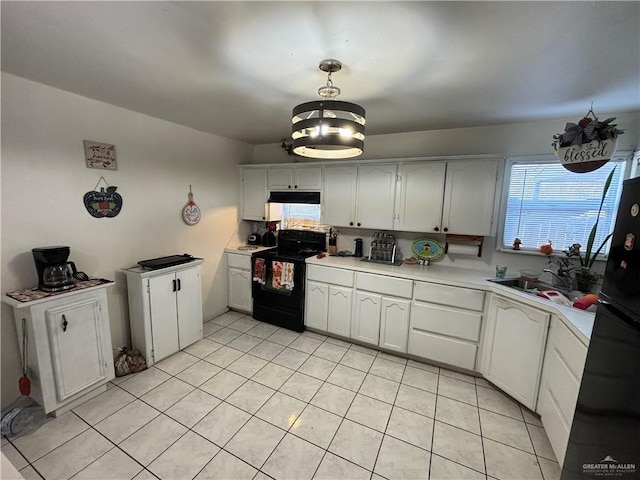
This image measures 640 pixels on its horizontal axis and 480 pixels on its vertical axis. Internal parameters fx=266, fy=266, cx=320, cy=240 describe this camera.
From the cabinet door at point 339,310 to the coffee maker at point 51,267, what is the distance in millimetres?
2327

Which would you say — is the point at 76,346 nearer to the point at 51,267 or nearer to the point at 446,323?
the point at 51,267

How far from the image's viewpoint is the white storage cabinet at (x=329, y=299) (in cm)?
300

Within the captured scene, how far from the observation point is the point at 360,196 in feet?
10.4

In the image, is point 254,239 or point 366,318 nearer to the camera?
point 366,318

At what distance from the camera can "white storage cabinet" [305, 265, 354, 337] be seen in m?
3.00

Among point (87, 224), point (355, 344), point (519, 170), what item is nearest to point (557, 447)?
point (355, 344)

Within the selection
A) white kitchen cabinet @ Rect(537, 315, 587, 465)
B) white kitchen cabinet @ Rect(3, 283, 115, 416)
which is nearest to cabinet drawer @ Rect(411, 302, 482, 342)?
white kitchen cabinet @ Rect(537, 315, 587, 465)

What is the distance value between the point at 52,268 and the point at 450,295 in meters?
3.25

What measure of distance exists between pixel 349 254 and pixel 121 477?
8.99 ft

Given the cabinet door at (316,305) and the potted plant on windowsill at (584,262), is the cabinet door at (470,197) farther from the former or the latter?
the cabinet door at (316,305)

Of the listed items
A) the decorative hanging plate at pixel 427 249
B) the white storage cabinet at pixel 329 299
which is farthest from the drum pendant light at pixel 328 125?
the decorative hanging plate at pixel 427 249

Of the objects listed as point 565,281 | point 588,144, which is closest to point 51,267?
point 588,144

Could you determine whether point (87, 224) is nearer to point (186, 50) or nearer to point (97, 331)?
point (97, 331)

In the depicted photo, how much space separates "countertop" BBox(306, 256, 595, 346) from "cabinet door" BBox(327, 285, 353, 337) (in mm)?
291
